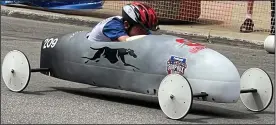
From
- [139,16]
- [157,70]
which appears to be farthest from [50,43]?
[157,70]

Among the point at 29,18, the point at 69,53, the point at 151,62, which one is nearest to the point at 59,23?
the point at 29,18

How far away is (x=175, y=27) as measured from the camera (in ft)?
50.0

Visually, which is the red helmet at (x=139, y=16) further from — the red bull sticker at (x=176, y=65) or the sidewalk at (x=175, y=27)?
the sidewalk at (x=175, y=27)

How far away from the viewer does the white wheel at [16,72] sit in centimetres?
731

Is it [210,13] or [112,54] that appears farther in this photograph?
[210,13]

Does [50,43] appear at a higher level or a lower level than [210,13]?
higher

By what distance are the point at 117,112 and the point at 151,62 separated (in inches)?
23.6

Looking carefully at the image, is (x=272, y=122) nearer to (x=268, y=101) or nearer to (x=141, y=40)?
(x=268, y=101)

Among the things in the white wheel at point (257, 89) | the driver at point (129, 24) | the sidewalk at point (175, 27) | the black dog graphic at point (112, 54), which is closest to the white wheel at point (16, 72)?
the black dog graphic at point (112, 54)

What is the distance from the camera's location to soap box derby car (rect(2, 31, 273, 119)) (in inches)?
246

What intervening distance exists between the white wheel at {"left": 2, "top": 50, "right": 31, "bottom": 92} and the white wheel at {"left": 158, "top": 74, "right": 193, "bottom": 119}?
1760mm

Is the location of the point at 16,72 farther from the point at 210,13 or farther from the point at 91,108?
the point at 210,13

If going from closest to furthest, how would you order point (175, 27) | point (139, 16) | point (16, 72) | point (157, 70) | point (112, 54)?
point (157, 70) → point (112, 54) → point (139, 16) → point (16, 72) → point (175, 27)

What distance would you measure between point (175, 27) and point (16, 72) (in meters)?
8.20
